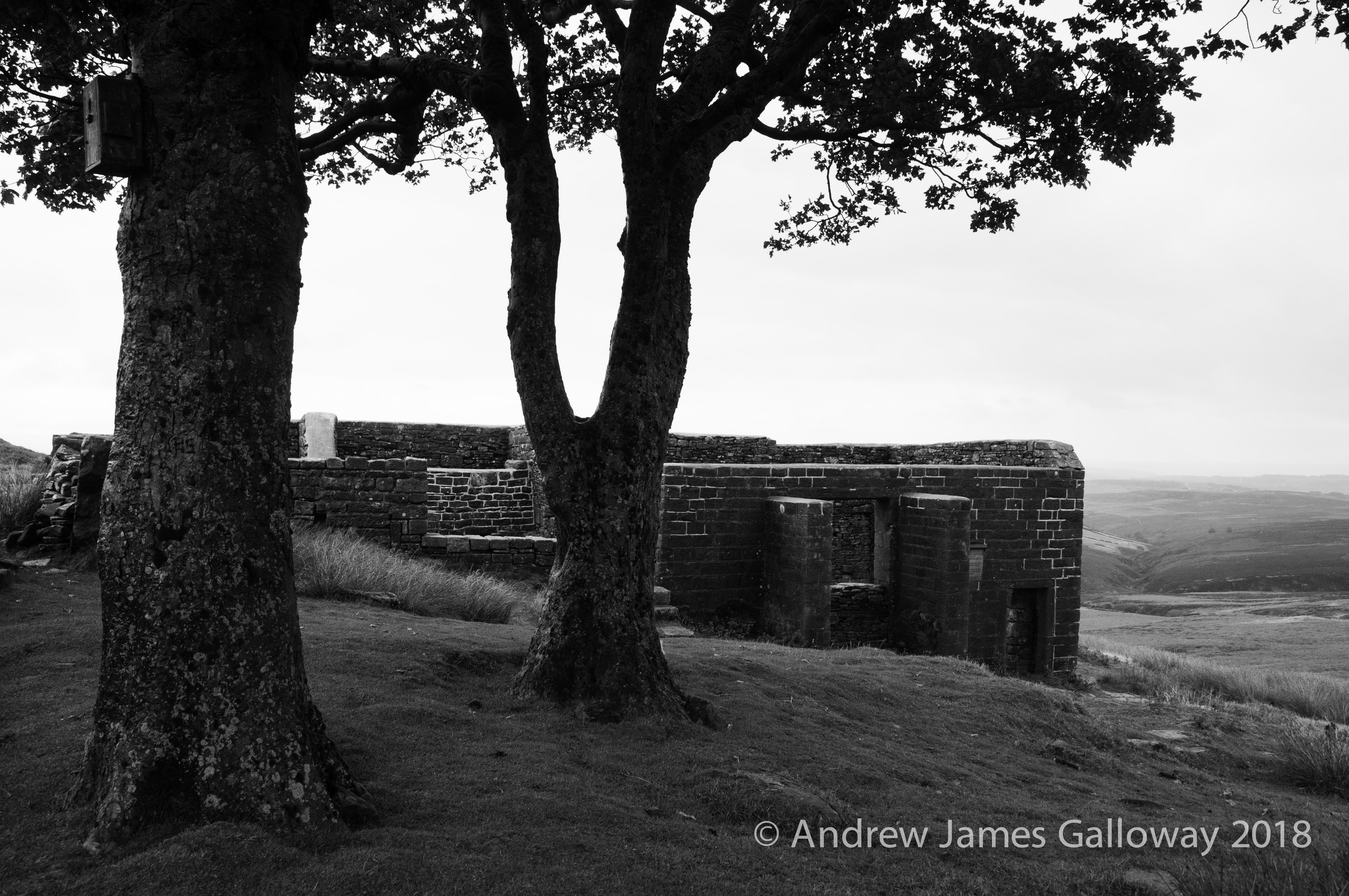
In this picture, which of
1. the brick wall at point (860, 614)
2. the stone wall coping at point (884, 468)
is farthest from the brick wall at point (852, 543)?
the brick wall at point (860, 614)

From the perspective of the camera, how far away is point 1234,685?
13570 mm

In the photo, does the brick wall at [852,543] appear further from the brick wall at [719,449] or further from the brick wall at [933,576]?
the brick wall at [933,576]

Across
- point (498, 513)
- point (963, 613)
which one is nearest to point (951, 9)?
point (963, 613)

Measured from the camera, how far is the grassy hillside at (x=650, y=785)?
3.39 metres

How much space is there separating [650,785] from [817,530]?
26.5 feet

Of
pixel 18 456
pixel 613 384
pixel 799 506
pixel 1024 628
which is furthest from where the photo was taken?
pixel 18 456

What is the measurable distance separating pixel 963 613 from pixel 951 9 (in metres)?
8.43

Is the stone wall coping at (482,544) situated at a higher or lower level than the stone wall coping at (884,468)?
lower

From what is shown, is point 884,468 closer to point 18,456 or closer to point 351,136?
point 351,136

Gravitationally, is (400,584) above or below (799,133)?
below

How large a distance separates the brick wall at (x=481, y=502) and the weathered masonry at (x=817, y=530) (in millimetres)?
27

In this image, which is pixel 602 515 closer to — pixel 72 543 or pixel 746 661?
pixel 746 661

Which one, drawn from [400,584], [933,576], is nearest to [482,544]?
[400,584]

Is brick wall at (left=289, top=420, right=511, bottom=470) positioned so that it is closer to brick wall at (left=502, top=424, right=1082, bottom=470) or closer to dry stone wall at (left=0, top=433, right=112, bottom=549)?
brick wall at (left=502, top=424, right=1082, bottom=470)
